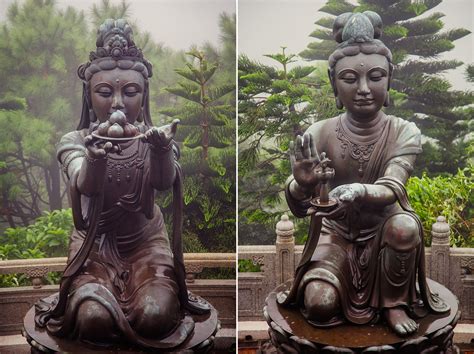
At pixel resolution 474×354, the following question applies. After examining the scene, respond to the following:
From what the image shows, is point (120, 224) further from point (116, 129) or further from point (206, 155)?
point (206, 155)

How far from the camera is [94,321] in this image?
325 cm

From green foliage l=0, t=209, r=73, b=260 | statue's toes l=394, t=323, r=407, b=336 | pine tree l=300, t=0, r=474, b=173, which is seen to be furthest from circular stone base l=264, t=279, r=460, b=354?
green foliage l=0, t=209, r=73, b=260

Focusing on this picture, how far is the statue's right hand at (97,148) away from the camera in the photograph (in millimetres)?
3195

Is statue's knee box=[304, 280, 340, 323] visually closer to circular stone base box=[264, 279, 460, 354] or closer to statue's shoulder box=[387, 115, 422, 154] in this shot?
circular stone base box=[264, 279, 460, 354]

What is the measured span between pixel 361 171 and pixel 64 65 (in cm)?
222

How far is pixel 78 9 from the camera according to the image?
15.1 ft

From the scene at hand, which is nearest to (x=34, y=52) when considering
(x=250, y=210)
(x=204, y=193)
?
(x=204, y=193)

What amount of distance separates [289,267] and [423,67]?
1.68 m

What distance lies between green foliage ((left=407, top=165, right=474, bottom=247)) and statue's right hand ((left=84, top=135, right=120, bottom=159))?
2.40 meters

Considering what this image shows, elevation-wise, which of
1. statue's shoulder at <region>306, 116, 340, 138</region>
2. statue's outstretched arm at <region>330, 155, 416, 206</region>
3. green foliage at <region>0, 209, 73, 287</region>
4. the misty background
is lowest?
green foliage at <region>0, 209, 73, 287</region>

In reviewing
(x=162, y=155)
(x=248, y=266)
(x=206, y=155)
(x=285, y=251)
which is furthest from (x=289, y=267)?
(x=162, y=155)

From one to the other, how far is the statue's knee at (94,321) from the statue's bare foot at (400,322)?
133 centimetres

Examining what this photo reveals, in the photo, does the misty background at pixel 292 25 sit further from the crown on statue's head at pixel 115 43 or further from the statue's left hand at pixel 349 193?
the statue's left hand at pixel 349 193

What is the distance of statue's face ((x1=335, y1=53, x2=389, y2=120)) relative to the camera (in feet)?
11.3
